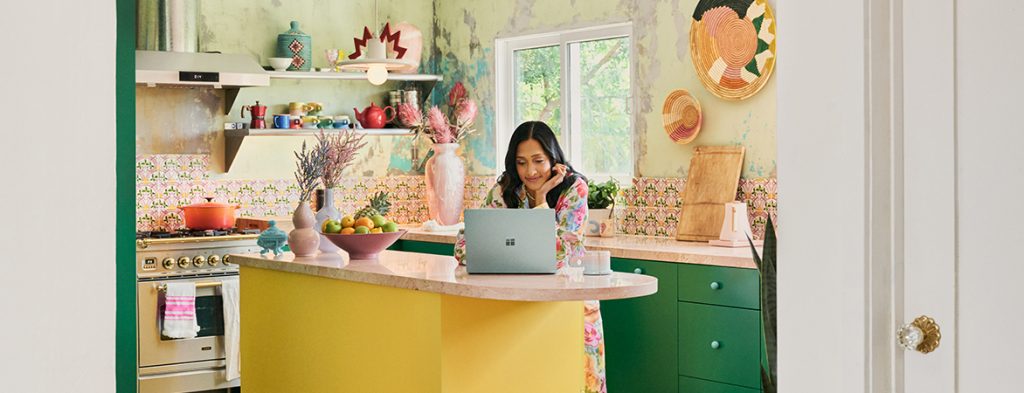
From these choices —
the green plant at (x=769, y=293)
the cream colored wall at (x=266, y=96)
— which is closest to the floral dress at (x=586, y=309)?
the green plant at (x=769, y=293)

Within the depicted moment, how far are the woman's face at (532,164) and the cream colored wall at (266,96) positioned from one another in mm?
2240

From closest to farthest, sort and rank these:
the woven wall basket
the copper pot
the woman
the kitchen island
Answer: the kitchen island → the woman → the woven wall basket → the copper pot

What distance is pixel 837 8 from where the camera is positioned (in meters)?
1.53

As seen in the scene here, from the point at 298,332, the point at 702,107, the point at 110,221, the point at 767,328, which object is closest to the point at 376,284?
the point at 298,332

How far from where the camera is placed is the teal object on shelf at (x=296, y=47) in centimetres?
598

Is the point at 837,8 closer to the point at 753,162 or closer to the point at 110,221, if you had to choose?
the point at 110,221

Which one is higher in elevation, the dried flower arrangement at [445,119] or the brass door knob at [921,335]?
the dried flower arrangement at [445,119]

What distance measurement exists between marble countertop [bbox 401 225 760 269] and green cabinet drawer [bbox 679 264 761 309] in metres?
0.03

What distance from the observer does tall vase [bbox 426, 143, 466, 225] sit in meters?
6.22

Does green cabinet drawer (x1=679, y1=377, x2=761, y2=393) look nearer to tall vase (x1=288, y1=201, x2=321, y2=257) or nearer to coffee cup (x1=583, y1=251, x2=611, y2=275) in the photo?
coffee cup (x1=583, y1=251, x2=611, y2=275)

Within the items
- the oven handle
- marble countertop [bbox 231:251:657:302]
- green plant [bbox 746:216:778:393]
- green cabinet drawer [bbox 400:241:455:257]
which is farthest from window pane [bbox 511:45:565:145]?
green plant [bbox 746:216:778:393]

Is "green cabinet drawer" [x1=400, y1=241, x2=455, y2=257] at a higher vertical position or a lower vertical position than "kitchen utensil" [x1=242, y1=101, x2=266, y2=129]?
lower

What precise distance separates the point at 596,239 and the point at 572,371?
158 cm

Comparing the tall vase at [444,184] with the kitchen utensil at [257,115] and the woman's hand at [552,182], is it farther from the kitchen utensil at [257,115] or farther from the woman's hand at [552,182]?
the woman's hand at [552,182]
